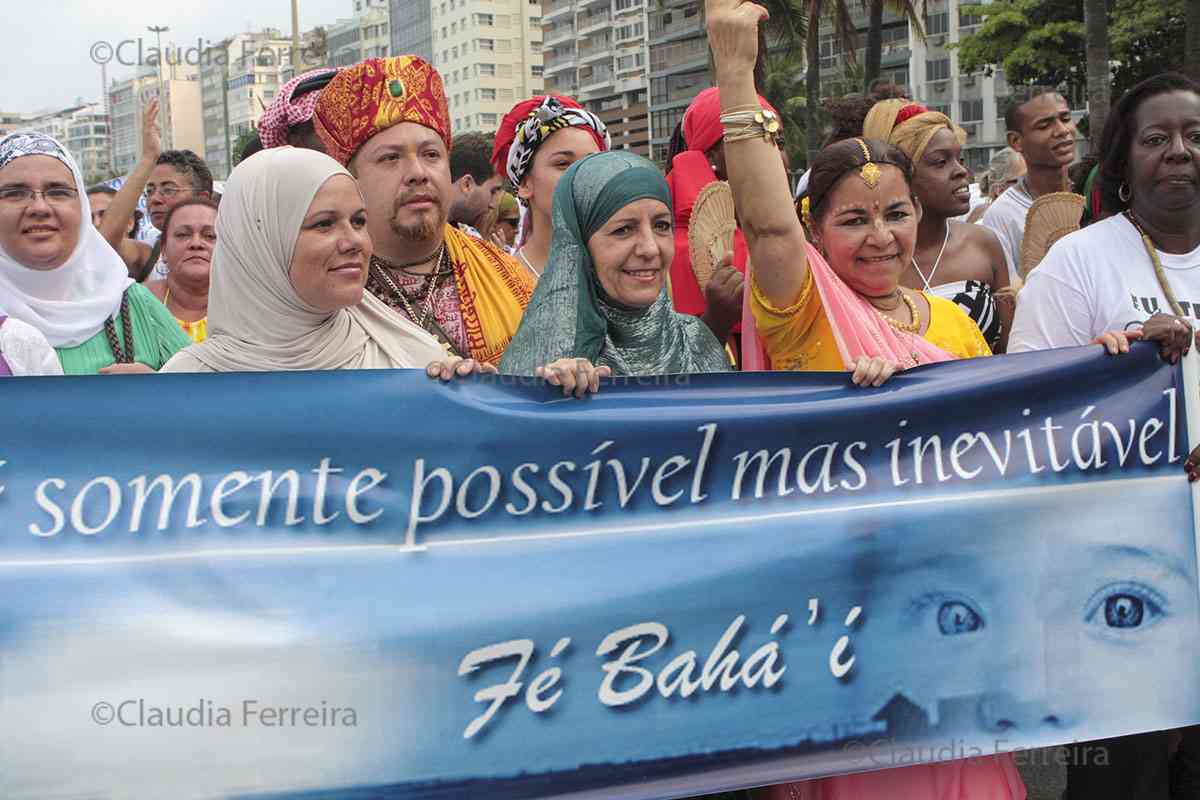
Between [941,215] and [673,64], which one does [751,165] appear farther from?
[673,64]

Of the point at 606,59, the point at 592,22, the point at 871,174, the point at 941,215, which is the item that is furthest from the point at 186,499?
the point at 592,22

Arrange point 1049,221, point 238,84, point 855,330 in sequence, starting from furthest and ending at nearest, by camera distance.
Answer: point 238,84 → point 1049,221 → point 855,330

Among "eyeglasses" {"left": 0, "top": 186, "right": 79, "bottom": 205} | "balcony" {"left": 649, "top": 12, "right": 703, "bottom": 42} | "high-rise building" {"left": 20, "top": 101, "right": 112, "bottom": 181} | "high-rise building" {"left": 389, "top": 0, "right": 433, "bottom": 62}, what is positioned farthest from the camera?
"high-rise building" {"left": 20, "top": 101, "right": 112, "bottom": 181}

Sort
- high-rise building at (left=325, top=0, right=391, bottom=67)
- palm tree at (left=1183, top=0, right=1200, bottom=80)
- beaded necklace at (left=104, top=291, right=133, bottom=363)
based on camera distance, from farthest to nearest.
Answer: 1. high-rise building at (left=325, top=0, right=391, bottom=67)
2. palm tree at (left=1183, top=0, right=1200, bottom=80)
3. beaded necklace at (left=104, top=291, right=133, bottom=363)

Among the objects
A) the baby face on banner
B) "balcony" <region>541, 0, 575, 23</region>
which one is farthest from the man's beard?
"balcony" <region>541, 0, 575, 23</region>

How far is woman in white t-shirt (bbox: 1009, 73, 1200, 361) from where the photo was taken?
3.18 m

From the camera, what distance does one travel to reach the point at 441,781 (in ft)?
8.25

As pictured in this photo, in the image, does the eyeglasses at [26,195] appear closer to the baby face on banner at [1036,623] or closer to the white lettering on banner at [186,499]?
the white lettering on banner at [186,499]

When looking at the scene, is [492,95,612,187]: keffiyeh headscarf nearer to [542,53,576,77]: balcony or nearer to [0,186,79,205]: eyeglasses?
[0,186,79,205]: eyeglasses

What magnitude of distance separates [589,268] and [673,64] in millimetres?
66808

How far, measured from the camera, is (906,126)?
15.5 feet

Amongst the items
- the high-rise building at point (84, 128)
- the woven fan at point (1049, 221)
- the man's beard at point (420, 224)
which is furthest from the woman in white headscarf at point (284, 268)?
the high-rise building at point (84, 128)

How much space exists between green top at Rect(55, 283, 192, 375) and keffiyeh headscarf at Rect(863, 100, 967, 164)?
8.32 ft

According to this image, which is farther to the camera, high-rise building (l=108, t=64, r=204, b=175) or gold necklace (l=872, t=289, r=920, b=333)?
high-rise building (l=108, t=64, r=204, b=175)
